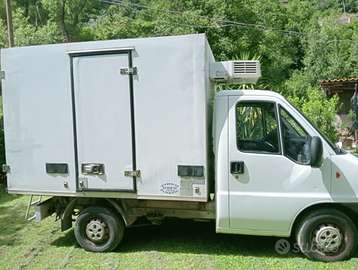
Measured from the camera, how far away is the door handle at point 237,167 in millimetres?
4234

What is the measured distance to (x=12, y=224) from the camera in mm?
6355

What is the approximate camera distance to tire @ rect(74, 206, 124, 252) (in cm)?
478

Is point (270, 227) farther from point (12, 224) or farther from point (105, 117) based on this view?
→ point (12, 224)

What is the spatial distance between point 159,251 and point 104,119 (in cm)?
213

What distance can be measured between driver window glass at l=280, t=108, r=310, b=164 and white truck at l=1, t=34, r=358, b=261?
13 mm

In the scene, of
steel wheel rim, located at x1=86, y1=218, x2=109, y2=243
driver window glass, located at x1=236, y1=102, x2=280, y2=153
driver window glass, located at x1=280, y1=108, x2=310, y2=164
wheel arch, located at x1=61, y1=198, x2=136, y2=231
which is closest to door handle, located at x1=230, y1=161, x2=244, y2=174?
driver window glass, located at x1=236, y1=102, x2=280, y2=153

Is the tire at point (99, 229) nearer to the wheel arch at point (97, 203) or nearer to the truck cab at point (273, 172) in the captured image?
the wheel arch at point (97, 203)

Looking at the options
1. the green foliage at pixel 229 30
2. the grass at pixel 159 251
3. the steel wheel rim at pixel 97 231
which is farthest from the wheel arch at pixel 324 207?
the green foliage at pixel 229 30

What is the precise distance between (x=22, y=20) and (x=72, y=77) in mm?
28199

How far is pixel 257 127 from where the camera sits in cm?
446

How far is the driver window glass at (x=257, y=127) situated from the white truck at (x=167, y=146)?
1 centimetres

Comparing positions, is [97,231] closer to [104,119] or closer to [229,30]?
[104,119]

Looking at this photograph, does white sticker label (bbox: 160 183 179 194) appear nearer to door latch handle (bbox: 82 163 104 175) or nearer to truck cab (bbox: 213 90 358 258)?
truck cab (bbox: 213 90 358 258)

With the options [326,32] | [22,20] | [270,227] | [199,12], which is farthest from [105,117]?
[326,32]
